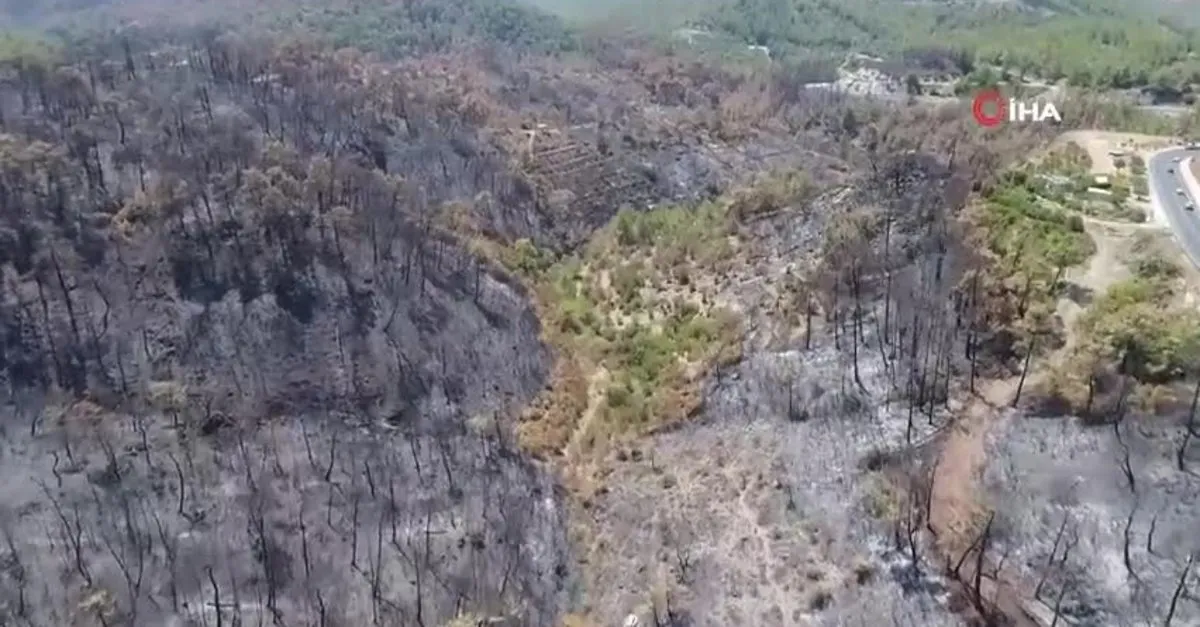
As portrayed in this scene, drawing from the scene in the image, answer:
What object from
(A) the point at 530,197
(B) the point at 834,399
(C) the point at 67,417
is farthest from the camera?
(A) the point at 530,197

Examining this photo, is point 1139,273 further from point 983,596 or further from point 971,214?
point 983,596

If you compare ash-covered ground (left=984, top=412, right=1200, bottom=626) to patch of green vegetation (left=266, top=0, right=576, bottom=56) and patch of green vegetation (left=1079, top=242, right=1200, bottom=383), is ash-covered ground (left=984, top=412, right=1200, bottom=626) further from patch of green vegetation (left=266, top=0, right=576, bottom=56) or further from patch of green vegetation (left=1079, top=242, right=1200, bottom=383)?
patch of green vegetation (left=266, top=0, right=576, bottom=56)

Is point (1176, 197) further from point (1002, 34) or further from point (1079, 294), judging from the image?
point (1002, 34)

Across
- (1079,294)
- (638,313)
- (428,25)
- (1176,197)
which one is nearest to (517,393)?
(638,313)

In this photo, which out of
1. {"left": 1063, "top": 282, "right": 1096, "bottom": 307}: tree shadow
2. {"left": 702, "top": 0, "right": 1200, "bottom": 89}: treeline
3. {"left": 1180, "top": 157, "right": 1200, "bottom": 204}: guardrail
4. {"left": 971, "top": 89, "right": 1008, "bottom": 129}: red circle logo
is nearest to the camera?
{"left": 1063, "top": 282, "right": 1096, "bottom": 307}: tree shadow

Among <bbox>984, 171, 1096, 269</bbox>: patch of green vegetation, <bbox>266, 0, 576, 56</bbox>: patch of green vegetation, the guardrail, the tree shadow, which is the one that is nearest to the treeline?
<bbox>266, 0, 576, 56</bbox>: patch of green vegetation

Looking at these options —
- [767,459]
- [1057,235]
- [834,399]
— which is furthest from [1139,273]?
[767,459]

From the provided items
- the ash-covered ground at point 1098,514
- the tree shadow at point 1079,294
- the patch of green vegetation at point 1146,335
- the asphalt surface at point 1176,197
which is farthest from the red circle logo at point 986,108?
the ash-covered ground at point 1098,514
